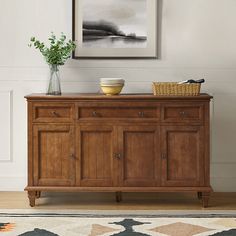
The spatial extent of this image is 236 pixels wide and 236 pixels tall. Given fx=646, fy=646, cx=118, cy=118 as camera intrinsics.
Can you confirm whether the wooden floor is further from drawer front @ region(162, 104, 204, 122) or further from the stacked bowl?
the stacked bowl

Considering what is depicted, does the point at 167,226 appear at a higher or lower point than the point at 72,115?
lower

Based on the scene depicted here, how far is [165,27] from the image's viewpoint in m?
5.03

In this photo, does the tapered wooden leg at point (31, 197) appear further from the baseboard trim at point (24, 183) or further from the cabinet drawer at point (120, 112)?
the cabinet drawer at point (120, 112)

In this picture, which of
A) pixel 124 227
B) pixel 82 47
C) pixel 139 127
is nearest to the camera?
pixel 124 227

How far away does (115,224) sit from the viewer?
13.1ft

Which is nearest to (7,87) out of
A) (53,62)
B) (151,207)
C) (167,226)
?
(53,62)

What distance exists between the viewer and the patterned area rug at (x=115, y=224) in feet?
12.5

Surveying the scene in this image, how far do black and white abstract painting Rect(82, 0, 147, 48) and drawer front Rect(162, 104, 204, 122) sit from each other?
770 mm

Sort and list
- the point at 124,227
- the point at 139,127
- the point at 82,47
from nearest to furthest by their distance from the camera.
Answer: the point at 124,227, the point at 139,127, the point at 82,47

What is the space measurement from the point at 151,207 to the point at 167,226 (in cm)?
64

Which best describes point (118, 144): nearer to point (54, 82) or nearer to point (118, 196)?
point (118, 196)

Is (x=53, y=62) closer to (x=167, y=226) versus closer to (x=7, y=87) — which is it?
(x=7, y=87)

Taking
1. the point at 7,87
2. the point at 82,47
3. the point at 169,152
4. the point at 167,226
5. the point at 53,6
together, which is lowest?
the point at 167,226

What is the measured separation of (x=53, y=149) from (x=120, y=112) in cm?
54
